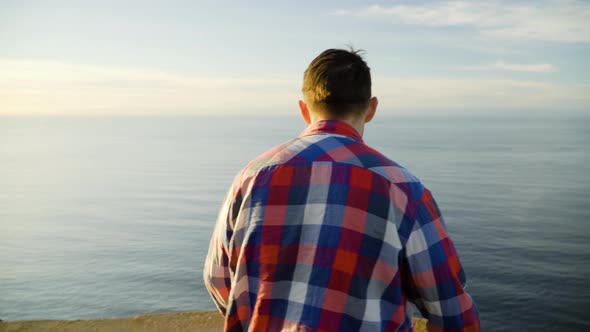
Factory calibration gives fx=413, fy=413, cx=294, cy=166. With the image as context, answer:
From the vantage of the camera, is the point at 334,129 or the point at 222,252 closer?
the point at 334,129

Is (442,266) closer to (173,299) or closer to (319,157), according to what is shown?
(319,157)

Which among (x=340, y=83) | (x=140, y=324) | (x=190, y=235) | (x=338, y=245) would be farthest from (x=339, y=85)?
(x=190, y=235)

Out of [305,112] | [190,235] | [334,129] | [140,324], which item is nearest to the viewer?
[334,129]

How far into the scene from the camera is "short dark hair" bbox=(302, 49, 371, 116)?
65.5 inches

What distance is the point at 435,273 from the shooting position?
1484 millimetres

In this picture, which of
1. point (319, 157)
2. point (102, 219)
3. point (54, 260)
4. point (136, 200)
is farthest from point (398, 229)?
point (136, 200)

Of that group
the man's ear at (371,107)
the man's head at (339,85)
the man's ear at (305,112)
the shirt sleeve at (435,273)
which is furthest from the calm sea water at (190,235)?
the man's head at (339,85)

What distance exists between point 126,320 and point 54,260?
128ft

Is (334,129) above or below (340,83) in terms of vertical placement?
below

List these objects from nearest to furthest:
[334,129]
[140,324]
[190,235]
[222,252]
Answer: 1. [334,129]
2. [222,252]
3. [140,324]
4. [190,235]

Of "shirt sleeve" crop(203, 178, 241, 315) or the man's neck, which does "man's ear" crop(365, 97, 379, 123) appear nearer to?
the man's neck

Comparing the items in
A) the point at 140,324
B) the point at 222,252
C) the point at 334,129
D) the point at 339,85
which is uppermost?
the point at 339,85

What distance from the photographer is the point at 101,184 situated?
77.8 meters

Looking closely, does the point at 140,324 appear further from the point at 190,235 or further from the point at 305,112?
the point at 190,235
